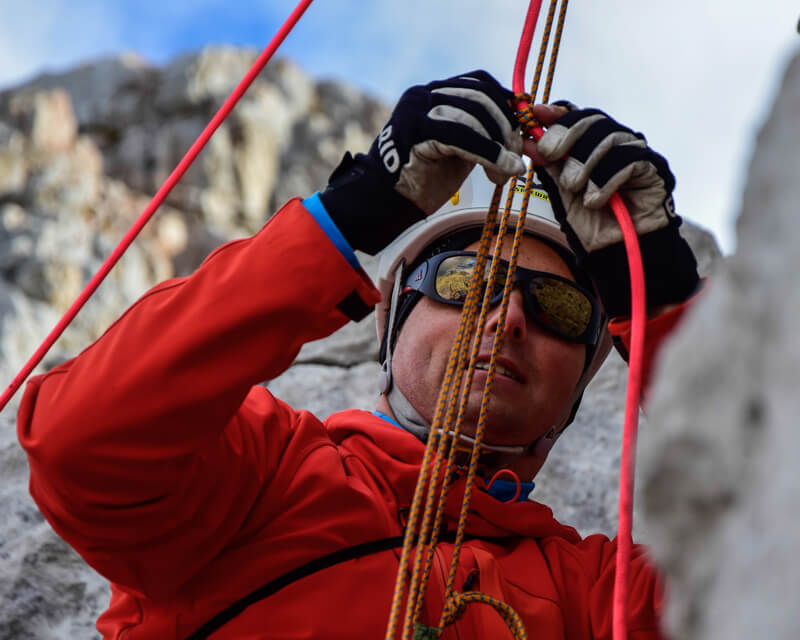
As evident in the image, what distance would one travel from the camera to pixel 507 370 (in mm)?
2334

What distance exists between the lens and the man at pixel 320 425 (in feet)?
4.83

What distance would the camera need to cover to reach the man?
4.83 ft

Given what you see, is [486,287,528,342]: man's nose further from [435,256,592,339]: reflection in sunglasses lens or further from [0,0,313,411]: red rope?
[0,0,313,411]: red rope

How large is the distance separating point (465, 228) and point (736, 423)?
7.74 ft

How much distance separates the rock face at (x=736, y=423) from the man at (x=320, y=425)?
1.03 metres

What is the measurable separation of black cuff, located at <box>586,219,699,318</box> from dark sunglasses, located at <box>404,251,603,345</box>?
0.55 meters

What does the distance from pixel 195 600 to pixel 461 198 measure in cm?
172

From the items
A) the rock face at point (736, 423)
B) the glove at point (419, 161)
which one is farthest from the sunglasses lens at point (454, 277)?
the rock face at point (736, 423)

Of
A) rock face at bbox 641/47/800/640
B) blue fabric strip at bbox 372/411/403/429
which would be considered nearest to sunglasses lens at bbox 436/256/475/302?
blue fabric strip at bbox 372/411/403/429

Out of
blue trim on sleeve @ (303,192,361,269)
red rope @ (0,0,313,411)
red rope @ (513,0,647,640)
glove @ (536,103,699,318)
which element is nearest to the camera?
red rope @ (513,0,647,640)

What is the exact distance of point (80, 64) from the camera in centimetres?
2441

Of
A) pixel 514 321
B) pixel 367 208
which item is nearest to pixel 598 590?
pixel 514 321

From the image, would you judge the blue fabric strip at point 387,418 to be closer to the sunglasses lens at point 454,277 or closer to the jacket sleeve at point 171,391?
the sunglasses lens at point 454,277

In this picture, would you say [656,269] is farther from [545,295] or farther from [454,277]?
[454,277]
